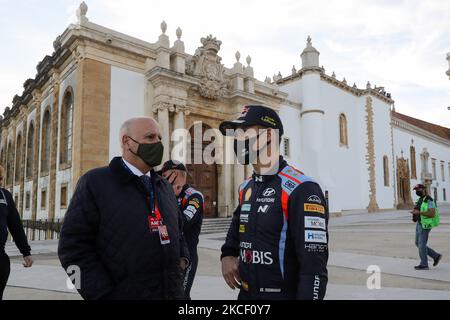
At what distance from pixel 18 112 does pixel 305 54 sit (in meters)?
21.8

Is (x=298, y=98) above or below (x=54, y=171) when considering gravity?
above

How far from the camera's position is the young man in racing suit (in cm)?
206

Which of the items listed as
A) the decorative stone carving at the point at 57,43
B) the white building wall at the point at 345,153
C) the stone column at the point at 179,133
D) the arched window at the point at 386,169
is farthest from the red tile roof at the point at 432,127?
the decorative stone carving at the point at 57,43

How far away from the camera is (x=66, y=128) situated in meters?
17.9

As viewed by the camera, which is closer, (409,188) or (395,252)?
(395,252)

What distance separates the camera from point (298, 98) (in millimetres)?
26266

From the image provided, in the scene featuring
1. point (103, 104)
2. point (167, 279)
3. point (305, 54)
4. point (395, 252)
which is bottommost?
point (395, 252)

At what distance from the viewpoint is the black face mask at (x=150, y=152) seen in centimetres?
243

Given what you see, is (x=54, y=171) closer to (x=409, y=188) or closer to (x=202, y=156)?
(x=202, y=156)

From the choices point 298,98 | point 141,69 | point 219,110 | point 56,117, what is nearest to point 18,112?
point 56,117

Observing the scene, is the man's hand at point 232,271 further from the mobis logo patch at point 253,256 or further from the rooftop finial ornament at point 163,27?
the rooftop finial ornament at point 163,27

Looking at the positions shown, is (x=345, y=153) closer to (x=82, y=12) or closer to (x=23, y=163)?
(x=82, y=12)

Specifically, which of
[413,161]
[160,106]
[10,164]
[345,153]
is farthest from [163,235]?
[413,161]

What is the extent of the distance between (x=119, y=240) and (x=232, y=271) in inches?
34.0
